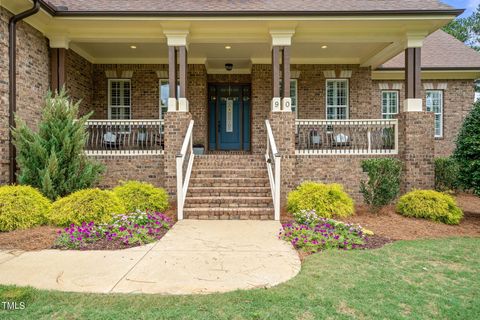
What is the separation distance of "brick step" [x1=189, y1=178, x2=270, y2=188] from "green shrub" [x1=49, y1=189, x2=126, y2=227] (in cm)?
216

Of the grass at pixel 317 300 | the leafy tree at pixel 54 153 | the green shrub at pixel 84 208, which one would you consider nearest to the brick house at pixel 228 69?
the leafy tree at pixel 54 153

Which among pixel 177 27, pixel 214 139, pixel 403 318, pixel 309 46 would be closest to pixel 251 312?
pixel 403 318

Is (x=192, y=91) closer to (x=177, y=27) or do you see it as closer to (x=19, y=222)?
(x=177, y=27)

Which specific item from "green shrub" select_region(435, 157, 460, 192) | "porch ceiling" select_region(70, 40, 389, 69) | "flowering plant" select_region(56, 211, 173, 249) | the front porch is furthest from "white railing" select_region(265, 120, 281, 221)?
"green shrub" select_region(435, 157, 460, 192)

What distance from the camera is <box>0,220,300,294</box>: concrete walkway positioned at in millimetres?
3684

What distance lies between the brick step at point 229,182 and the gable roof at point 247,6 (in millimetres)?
4221

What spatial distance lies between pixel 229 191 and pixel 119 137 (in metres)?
5.06

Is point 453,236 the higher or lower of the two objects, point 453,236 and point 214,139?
the lower

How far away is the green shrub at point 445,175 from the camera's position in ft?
33.2

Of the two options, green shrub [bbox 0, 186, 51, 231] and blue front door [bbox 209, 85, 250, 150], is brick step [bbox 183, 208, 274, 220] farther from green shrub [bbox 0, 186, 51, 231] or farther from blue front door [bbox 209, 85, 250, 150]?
blue front door [bbox 209, 85, 250, 150]

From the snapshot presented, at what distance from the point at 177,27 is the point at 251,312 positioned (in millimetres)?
7769

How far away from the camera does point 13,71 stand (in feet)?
24.5

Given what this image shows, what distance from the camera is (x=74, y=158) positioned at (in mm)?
7168

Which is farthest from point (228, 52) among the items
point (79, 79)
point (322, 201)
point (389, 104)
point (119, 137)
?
point (389, 104)
